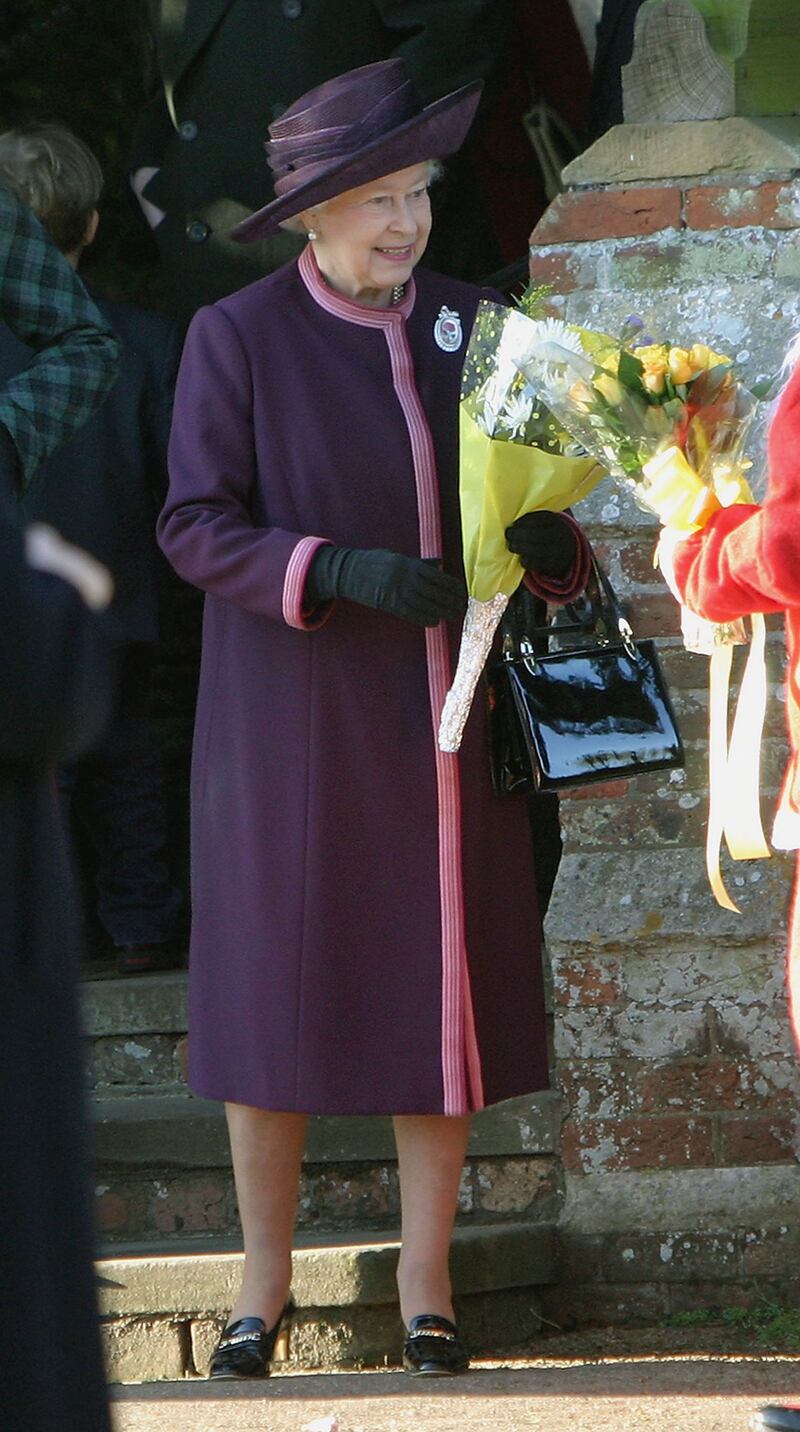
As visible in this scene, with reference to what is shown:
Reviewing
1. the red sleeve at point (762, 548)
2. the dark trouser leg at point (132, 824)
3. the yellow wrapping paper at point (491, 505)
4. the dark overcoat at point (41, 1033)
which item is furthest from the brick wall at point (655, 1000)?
the dark overcoat at point (41, 1033)

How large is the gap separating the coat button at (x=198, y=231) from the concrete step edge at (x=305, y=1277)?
6.32ft

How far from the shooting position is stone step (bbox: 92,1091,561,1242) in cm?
357

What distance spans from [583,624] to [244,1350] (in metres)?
1.18

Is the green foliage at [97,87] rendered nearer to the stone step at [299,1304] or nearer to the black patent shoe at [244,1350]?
the stone step at [299,1304]

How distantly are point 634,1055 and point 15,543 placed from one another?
2.06 m

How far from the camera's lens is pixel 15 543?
166 cm

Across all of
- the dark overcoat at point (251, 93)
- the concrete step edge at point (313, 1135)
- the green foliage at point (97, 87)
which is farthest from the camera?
the green foliage at point (97, 87)

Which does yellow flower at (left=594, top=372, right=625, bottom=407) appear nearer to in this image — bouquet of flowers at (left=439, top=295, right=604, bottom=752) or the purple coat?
bouquet of flowers at (left=439, top=295, right=604, bottom=752)

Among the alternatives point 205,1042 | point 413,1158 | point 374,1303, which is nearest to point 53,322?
point 205,1042

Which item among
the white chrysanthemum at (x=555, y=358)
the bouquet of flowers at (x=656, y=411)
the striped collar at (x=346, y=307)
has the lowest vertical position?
the bouquet of flowers at (x=656, y=411)

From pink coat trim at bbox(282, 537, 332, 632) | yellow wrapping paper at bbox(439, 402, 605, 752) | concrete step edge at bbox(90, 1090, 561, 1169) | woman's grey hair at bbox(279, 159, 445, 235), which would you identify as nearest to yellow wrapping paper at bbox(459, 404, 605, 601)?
yellow wrapping paper at bbox(439, 402, 605, 752)

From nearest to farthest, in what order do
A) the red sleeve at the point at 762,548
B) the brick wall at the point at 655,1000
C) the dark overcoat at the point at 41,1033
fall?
the dark overcoat at the point at 41,1033, the red sleeve at the point at 762,548, the brick wall at the point at 655,1000

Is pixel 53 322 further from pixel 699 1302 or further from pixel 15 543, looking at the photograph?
pixel 699 1302

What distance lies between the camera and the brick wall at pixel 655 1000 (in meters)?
3.45
